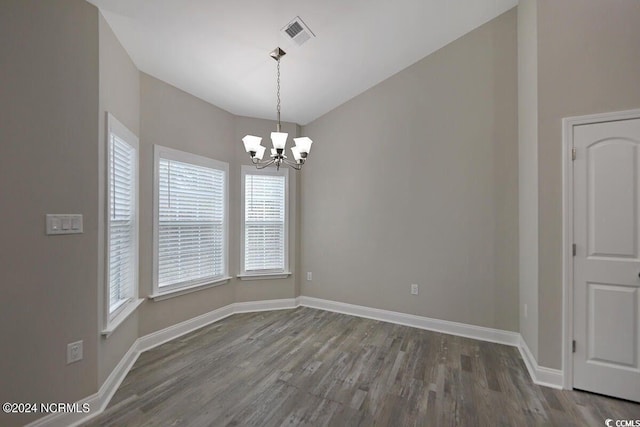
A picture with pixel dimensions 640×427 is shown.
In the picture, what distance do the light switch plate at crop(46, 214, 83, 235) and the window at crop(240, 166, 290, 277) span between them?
7.16 ft

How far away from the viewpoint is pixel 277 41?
8.89 ft

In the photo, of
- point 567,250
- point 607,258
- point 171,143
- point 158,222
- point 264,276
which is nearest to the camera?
point 607,258

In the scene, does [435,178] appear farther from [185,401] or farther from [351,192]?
[185,401]

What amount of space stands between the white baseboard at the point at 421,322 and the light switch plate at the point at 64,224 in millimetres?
3132

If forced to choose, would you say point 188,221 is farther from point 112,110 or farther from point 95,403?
point 95,403

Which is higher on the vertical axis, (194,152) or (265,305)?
(194,152)

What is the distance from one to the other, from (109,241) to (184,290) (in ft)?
4.26

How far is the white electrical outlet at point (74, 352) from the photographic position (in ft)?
6.07

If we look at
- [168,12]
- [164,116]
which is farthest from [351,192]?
[168,12]

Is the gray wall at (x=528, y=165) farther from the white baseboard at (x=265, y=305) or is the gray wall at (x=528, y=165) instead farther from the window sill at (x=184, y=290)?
the window sill at (x=184, y=290)

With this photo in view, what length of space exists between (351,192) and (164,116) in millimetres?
2529

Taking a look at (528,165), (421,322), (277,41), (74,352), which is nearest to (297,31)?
(277,41)

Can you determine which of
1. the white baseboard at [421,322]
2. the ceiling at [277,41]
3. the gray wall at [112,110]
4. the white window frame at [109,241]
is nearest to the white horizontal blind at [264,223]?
the white baseboard at [421,322]

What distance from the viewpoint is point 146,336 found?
2924 mm
